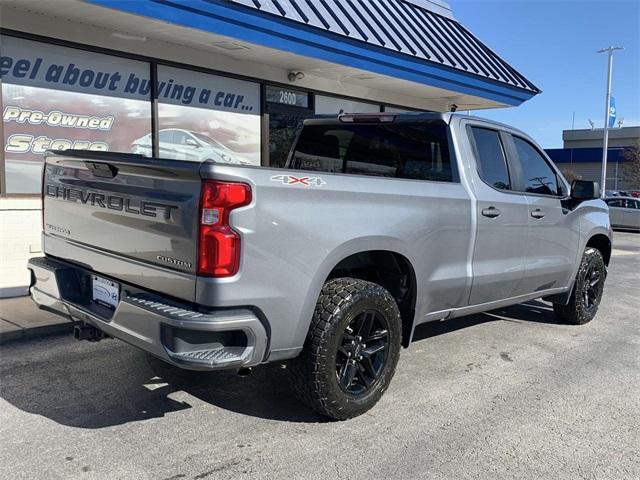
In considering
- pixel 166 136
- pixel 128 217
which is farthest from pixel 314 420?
pixel 166 136

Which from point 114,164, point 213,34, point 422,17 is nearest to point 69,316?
point 114,164

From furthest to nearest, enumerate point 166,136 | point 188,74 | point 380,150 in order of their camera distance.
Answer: point 188,74
point 166,136
point 380,150

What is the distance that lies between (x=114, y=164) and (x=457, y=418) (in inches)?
106

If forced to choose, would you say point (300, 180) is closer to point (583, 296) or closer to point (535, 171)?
point (535, 171)

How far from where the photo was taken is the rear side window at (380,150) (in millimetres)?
4656

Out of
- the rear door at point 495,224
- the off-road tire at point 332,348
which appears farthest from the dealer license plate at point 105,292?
the rear door at point 495,224

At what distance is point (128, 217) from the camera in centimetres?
336

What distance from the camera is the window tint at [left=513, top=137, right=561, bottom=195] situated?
17.3ft

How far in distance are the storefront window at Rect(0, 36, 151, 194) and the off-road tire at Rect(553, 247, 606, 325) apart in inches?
230

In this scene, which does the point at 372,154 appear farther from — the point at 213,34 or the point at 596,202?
the point at 213,34

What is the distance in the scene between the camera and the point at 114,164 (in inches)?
135

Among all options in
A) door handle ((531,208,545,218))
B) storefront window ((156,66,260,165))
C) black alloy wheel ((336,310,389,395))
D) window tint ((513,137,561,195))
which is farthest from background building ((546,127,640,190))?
black alloy wheel ((336,310,389,395))

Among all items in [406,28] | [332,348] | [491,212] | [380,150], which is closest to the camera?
[332,348]

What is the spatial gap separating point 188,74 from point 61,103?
6.41 feet
